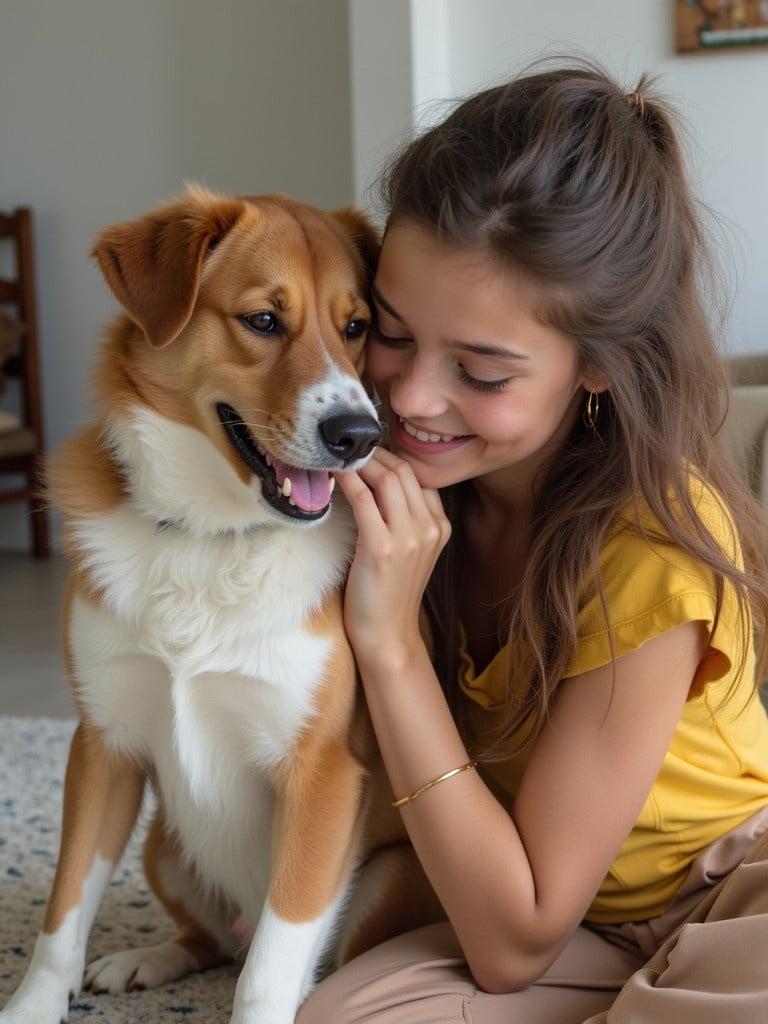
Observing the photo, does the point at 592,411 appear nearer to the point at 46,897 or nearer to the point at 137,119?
the point at 46,897

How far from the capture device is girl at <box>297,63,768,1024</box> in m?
1.17

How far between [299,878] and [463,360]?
1.83 ft

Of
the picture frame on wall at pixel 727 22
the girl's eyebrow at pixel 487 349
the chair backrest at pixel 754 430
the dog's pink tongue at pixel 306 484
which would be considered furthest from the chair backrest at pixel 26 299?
the girl's eyebrow at pixel 487 349

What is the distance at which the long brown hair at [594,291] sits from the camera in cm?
117

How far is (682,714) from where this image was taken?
4.28 feet

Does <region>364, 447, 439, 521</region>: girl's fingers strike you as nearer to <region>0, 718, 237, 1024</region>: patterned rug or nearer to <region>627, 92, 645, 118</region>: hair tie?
<region>627, 92, 645, 118</region>: hair tie

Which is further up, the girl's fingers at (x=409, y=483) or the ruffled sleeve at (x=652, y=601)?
the girl's fingers at (x=409, y=483)

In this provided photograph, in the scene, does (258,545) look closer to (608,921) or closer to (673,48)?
(608,921)

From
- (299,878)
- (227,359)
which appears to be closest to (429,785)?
(299,878)

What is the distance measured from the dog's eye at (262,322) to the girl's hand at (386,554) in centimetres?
18

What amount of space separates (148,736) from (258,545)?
10.2 inches

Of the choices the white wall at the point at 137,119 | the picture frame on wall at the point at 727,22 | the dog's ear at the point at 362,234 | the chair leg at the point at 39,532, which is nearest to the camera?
the dog's ear at the point at 362,234

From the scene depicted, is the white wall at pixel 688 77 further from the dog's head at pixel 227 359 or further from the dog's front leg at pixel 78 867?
the dog's front leg at pixel 78 867

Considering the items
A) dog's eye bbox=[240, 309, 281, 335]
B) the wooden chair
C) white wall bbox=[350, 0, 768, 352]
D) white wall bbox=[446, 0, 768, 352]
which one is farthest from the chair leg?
dog's eye bbox=[240, 309, 281, 335]
